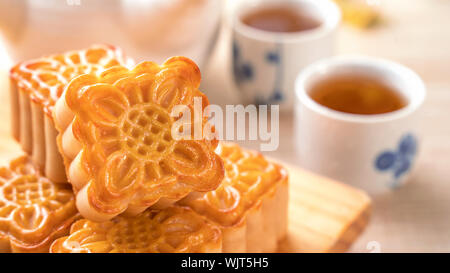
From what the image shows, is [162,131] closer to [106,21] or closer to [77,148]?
[77,148]

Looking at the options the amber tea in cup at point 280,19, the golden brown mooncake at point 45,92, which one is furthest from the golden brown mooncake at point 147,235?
the amber tea in cup at point 280,19

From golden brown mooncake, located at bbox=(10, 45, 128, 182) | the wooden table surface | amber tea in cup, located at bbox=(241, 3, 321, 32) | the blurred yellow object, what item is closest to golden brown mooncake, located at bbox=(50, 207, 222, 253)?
golden brown mooncake, located at bbox=(10, 45, 128, 182)

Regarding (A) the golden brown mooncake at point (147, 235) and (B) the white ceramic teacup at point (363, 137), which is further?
(B) the white ceramic teacup at point (363, 137)

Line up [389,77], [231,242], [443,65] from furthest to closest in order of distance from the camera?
[443,65], [389,77], [231,242]

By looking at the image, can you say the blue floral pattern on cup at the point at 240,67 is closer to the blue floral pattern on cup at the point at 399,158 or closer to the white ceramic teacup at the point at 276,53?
the white ceramic teacup at the point at 276,53

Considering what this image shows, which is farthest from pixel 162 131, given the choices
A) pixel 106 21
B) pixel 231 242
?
pixel 106 21
